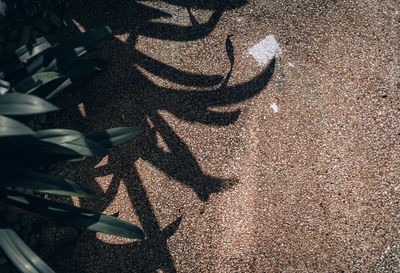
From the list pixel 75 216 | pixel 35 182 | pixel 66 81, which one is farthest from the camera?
pixel 66 81

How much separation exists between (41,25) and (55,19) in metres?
0.09

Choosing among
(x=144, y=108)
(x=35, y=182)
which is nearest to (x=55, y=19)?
(x=144, y=108)

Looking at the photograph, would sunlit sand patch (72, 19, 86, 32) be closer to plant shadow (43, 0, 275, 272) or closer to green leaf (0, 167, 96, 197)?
plant shadow (43, 0, 275, 272)

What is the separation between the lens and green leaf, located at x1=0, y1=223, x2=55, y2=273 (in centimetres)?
110

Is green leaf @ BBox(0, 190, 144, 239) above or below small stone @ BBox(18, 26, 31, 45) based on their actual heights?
below

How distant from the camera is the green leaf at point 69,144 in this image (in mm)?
1072

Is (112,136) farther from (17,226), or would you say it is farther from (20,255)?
(17,226)

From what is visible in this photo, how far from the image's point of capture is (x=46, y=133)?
3.67ft

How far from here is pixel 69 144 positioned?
43.1 inches

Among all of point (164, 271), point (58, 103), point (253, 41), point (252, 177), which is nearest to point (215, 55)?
point (253, 41)

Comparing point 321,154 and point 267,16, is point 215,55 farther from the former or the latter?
point 321,154

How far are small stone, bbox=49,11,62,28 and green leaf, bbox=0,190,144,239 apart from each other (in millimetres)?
930

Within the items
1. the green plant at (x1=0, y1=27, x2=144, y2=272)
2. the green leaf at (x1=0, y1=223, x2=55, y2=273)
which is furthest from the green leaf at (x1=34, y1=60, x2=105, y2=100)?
the green leaf at (x1=0, y1=223, x2=55, y2=273)

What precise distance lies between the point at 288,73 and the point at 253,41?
0.26 m
